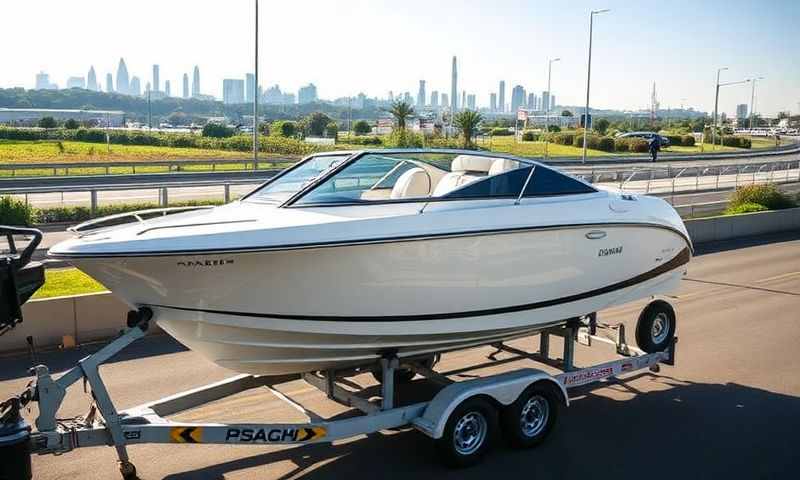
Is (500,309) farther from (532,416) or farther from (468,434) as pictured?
(468,434)

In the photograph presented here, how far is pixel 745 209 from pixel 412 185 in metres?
18.9

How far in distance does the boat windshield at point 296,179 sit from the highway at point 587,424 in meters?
2.02

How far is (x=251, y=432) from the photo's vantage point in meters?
5.86

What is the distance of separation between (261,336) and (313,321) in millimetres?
403

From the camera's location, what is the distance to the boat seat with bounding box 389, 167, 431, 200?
6992mm

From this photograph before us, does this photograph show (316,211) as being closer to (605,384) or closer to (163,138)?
(605,384)

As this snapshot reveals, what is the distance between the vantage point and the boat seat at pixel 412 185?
6.99 metres

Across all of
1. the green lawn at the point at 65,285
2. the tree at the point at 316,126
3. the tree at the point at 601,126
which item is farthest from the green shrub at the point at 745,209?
the tree at the point at 601,126

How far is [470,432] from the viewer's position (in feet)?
21.5

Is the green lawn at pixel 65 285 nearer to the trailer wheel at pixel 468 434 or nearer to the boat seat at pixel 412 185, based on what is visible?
the boat seat at pixel 412 185

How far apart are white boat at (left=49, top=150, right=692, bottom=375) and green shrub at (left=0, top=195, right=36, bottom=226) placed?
12.9m

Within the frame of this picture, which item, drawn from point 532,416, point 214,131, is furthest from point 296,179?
point 214,131

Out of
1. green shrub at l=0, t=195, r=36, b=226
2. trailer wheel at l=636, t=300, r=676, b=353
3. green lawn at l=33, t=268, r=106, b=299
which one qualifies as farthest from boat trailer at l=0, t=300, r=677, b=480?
green shrub at l=0, t=195, r=36, b=226

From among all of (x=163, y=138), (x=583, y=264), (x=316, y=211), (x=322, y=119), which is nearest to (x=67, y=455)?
(x=316, y=211)
